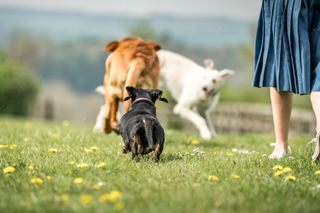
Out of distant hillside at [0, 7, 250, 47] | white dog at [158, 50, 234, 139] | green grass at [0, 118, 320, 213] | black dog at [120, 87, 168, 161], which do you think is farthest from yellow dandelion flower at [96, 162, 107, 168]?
distant hillside at [0, 7, 250, 47]

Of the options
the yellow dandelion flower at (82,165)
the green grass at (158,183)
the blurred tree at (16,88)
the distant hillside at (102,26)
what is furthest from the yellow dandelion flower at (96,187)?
the distant hillside at (102,26)

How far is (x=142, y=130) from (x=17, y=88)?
12878 mm

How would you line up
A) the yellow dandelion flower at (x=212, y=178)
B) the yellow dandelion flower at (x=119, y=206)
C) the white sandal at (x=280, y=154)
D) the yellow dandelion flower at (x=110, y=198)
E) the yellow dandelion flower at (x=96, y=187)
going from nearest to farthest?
the yellow dandelion flower at (x=119, y=206)
the yellow dandelion flower at (x=110, y=198)
the yellow dandelion flower at (x=96, y=187)
the yellow dandelion flower at (x=212, y=178)
the white sandal at (x=280, y=154)

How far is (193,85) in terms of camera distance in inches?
369

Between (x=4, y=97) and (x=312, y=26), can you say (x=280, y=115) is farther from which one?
(x=4, y=97)

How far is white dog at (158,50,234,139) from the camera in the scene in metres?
9.12

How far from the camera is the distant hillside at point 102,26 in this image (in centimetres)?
2572

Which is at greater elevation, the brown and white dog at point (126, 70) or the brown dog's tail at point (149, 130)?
the brown and white dog at point (126, 70)

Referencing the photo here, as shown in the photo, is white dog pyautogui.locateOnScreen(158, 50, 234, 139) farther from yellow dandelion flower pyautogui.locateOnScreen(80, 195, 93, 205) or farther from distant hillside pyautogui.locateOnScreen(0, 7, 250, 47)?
distant hillside pyautogui.locateOnScreen(0, 7, 250, 47)

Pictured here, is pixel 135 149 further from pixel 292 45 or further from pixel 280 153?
pixel 292 45

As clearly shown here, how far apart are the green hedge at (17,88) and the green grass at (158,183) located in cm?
1162

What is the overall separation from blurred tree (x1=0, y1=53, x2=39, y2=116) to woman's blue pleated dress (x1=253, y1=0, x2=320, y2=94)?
12754mm

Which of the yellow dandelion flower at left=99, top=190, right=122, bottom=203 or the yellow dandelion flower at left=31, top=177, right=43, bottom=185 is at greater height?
the yellow dandelion flower at left=99, top=190, right=122, bottom=203

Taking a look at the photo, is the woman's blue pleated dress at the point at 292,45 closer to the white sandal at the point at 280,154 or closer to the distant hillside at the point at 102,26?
the white sandal at the point at 280,154
